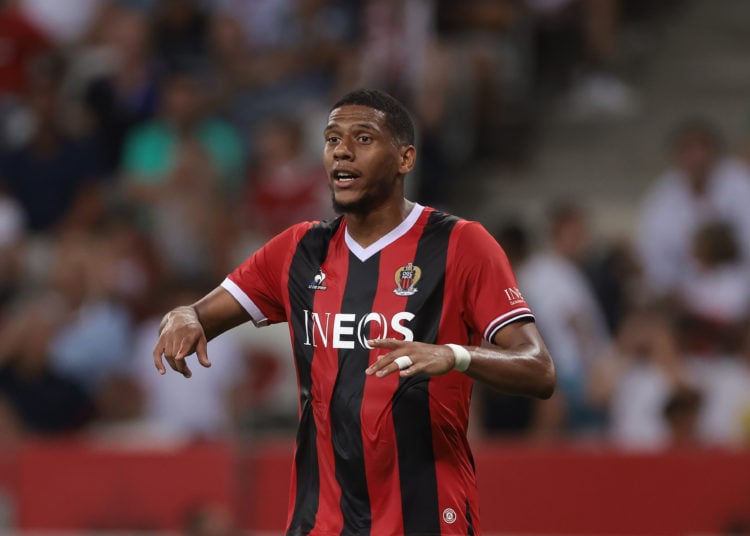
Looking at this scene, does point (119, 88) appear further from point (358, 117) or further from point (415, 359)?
point (415, 359)

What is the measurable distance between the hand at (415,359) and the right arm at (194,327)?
0.65 metres

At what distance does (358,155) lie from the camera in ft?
16.2

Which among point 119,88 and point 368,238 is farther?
point 119,88

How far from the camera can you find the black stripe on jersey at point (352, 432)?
15.9ft

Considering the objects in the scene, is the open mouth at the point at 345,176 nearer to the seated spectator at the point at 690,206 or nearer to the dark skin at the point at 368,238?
the dark skin at the point at 368,238

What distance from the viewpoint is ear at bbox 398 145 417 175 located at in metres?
5.02

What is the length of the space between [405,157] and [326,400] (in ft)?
2.79

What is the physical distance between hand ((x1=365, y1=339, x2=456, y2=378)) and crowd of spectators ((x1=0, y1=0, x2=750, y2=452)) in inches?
185

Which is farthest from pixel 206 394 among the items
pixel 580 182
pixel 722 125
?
pixel 722 125

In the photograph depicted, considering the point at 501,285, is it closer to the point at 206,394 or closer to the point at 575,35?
the point at 206,394

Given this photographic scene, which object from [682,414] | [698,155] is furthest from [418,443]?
[698,155]

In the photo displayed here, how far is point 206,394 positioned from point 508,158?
385cm

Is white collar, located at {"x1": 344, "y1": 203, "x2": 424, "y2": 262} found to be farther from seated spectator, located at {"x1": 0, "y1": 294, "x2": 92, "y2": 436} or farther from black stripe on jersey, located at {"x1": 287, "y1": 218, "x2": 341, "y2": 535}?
seated spectator, located at {"x1": 0, "y1": 294, "x2": 92, "y2": 436}

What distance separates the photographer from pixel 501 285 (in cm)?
487
